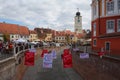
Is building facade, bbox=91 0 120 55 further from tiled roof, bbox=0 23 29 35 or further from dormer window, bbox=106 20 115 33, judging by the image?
tiled roof, bbox=0 23 29 35

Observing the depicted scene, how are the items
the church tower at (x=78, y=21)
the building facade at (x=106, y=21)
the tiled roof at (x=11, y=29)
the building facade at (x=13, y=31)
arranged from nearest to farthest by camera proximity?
1. the building facade at (x=106, y=21)
2. the tiled roof at (x=11, y=29)
3. the building facade at (x=13, y=31)
4. the church tower at (x=78, y=21)

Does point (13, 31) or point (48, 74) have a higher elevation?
point (13, 31)

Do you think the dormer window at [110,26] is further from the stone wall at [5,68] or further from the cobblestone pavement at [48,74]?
the stone wall at [5,68]

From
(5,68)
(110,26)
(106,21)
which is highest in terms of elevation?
(106,21)

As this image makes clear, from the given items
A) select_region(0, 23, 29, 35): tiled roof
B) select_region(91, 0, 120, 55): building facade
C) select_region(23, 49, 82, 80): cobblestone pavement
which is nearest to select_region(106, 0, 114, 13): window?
select_region(91, 0, 120, 55): building facade

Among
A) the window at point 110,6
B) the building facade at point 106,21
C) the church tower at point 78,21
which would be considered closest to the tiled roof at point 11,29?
the church tower at point 78,21

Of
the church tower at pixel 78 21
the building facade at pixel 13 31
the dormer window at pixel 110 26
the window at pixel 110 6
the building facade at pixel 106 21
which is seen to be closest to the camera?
the building facade at pixel 106 21

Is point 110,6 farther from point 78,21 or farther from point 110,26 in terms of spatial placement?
point 78,21

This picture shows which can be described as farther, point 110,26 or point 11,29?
point 11,29

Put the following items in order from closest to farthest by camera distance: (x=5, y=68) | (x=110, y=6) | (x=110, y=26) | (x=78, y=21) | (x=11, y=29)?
(x=5, y=68) < (x=110, y=6) < (x=110, y=26) < (x=11, y=29) < (x=78, y=21)

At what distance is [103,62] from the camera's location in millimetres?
22531

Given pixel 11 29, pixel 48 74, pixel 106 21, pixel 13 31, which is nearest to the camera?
pixel 48 74

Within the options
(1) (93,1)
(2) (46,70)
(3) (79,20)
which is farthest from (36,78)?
(3) (79,20)

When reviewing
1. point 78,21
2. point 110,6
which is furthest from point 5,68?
point 78,21
